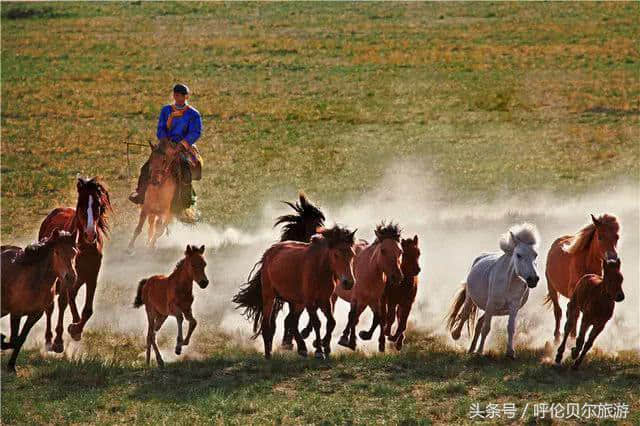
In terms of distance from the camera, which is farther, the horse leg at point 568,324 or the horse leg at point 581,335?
the horse leg at point 568,324

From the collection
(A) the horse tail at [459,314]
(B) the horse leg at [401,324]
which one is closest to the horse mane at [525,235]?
(B) the horse leg at [401,324]

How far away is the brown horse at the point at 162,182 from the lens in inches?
696

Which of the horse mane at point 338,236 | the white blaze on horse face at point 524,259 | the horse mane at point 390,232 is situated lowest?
the white blaze on horse face at point 524,259

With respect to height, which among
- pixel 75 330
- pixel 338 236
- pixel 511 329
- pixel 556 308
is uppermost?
pixel 338 236

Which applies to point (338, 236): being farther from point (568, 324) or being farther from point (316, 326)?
point (568, 324)

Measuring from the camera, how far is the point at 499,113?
137 ft

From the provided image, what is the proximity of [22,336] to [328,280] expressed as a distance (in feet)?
10.5

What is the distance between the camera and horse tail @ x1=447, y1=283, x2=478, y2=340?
14.6 metres

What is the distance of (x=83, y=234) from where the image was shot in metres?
13.8

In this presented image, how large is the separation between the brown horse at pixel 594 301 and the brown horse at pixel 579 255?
0.26 meters

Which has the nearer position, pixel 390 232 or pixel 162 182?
pixel 390 232

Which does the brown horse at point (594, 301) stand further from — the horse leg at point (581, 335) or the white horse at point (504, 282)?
the white horse at point (504, 282)

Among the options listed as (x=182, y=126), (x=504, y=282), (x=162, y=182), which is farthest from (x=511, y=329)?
(x=162, y=182)

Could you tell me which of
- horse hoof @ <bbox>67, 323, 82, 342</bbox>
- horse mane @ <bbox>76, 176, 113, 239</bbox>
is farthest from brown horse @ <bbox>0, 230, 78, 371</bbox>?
horse hoof @ <bbox>67, 323, 82, 342</bbox>
